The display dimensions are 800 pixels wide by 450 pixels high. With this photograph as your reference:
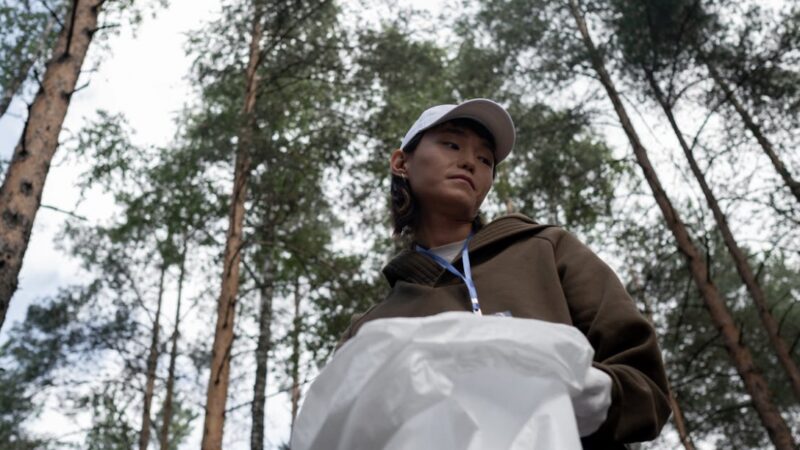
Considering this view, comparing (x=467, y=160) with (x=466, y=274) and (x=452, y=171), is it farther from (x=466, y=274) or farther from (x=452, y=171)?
(x=466, y=274)

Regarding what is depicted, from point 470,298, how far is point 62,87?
5347mm

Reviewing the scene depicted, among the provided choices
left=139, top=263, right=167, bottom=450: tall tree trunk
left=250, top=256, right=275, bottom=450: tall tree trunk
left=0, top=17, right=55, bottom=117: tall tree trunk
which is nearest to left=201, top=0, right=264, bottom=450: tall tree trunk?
left=250, top=256, right=275, bottom=450: tall tree trunk

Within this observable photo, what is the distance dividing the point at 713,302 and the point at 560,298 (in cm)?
707

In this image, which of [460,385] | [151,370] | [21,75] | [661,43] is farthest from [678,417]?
[460,385]

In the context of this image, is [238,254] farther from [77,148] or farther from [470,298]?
[470,298]

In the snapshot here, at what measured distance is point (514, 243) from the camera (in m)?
1.88

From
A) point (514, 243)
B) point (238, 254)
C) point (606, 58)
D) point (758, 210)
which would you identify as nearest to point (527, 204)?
point (606, 58)

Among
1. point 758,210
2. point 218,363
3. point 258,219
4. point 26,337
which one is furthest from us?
point 26,337

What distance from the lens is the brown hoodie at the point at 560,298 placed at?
138 centimetres

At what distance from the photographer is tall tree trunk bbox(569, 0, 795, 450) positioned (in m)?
7.07

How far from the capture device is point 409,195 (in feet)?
7.65

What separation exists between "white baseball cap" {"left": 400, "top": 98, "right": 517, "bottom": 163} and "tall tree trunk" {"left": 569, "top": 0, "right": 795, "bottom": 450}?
20.8ft

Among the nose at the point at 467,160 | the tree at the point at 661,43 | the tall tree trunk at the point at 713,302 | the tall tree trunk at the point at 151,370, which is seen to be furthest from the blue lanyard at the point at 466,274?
the tall tree trunk at the point at 151,370

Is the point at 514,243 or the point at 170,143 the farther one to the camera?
the point at 170,143
